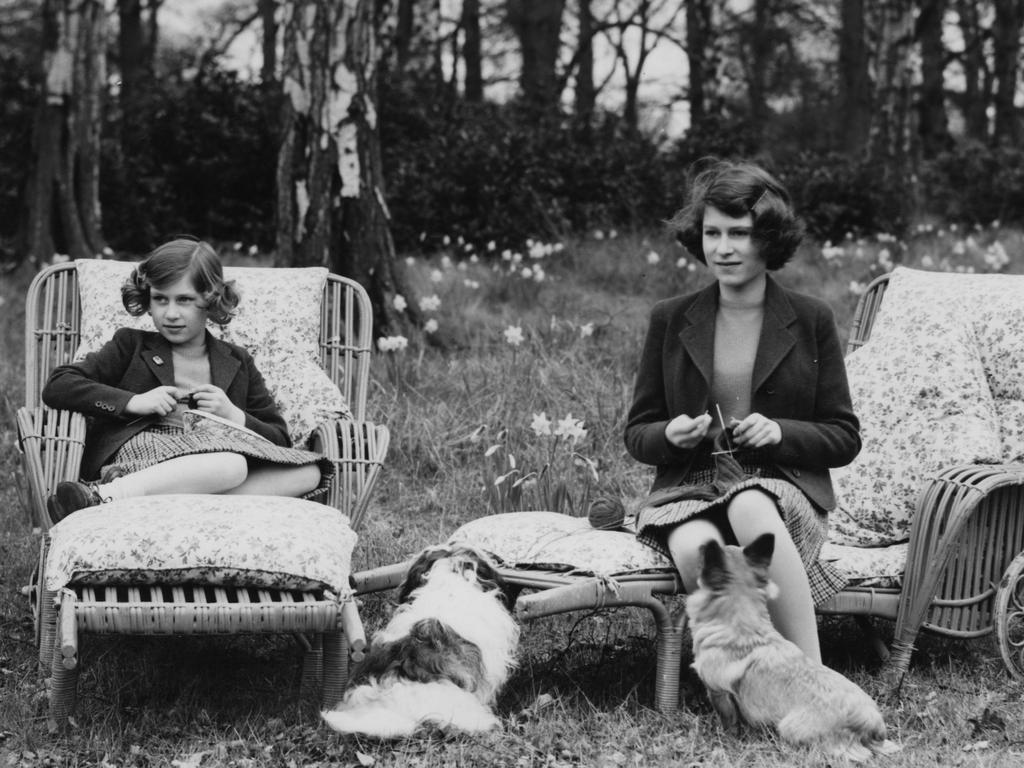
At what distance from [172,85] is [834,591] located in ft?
40.0

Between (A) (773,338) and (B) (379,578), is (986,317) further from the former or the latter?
(B) (379,578)

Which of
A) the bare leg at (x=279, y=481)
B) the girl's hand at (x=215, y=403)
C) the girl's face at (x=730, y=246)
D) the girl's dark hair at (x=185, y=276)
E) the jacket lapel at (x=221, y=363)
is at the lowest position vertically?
the bare leg at (x=279, y=481)

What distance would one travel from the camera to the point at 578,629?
183 inches

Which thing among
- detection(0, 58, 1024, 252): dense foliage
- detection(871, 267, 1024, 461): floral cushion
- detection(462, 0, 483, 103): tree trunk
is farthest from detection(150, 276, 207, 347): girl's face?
detection(462, 0, 483, 103): tree trunk

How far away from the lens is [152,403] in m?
4.20

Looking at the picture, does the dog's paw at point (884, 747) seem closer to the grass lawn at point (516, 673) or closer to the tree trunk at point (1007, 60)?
the grass lawn at point (516, 673)

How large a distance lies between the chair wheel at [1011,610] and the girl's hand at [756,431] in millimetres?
930

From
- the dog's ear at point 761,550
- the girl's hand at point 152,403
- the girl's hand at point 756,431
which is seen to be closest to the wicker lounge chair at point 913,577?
the dog's ear at point 761,550

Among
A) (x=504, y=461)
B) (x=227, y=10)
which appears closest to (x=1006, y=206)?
(x=504, y=461)

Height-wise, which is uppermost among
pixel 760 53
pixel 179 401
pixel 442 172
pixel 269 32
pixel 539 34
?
pixel 760 53

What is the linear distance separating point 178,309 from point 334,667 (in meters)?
1.47

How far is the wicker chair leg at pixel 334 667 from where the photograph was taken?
138 inches

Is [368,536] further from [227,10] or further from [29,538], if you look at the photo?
[227,10]

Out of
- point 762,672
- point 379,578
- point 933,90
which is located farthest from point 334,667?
point 933,90
